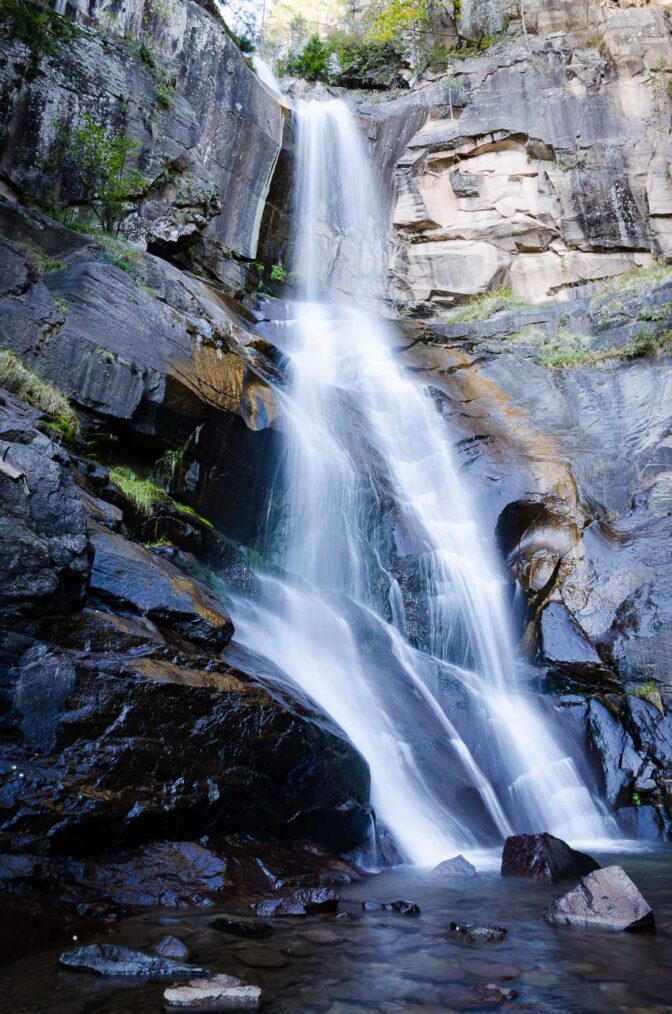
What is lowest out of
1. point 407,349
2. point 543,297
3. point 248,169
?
point 407,349

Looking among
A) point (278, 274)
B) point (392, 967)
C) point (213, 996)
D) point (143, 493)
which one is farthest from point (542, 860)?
point (278, 274)

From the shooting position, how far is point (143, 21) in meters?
18.9

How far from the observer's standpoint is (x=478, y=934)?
13.6 feet

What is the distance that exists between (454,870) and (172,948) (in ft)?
10.5

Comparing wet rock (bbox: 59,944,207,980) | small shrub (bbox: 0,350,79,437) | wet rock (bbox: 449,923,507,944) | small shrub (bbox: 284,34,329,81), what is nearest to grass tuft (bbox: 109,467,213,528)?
small shrub (bbox: 0,350,79,437)

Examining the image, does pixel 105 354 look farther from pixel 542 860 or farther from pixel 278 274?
pixel 278 274

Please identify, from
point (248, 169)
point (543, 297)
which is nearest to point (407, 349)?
point (543, 297)

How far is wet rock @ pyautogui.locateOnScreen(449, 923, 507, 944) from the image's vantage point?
412cm

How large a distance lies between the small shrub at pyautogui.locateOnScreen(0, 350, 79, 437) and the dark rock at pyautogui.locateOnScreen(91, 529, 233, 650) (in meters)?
2.53

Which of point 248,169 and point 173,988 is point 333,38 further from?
point 173,988

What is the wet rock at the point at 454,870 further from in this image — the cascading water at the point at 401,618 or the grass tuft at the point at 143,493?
the grass tuft at the point at 143,493

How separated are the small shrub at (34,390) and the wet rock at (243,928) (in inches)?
231

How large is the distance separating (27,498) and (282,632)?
169 inches

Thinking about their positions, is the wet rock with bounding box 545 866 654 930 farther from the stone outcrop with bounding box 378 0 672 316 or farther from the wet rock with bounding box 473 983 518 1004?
the stone outcrop with bounding box 378 0 672 316
